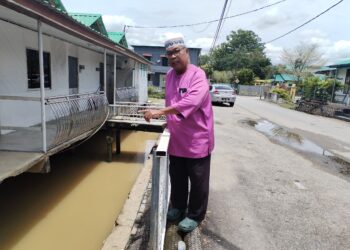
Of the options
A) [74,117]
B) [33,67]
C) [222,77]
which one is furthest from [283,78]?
[74,117]

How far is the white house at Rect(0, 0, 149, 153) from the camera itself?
4.93 metres

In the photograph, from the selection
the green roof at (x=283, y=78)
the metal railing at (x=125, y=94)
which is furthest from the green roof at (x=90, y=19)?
the green roof at (x=283, y=78)

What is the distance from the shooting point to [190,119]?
316cm

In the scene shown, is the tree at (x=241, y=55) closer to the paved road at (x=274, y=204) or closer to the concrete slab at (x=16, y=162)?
the paved road at (x=274, y=204)

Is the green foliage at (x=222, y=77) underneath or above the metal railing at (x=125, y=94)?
above

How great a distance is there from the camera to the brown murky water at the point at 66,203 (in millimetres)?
4715

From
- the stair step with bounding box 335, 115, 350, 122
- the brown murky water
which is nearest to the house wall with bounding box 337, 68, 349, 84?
the stair step with bounding box 335, 115, 350, 122

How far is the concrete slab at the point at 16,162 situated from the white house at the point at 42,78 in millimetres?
202

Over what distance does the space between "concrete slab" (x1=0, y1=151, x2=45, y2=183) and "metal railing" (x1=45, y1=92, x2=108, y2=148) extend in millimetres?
504

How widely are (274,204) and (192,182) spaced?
78.4 inches

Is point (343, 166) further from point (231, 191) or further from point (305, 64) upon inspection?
point (305, 64)

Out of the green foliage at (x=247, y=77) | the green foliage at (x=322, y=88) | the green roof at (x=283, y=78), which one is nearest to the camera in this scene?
the green foliage at (x=322, y=88)

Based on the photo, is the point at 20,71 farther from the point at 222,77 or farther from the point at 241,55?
the point at 241,55

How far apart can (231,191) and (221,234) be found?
5.16 feet
